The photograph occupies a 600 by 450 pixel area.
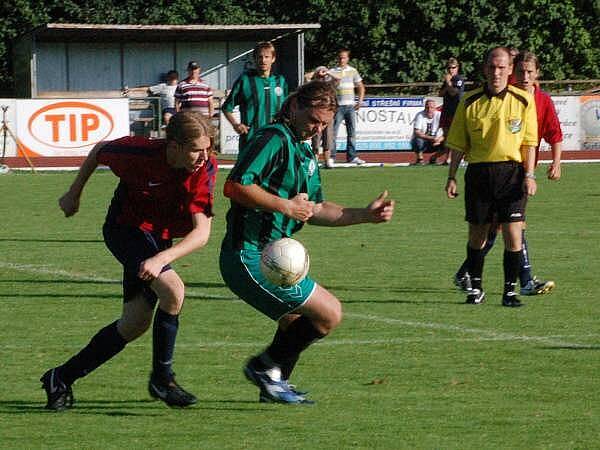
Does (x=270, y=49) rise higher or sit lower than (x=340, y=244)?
higher

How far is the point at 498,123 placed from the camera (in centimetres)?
1001

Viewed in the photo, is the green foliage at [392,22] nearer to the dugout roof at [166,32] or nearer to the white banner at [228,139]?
the dugout roof at [166,32]

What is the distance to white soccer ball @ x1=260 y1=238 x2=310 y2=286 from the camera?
6.44 meters

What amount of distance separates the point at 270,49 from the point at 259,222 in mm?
7152

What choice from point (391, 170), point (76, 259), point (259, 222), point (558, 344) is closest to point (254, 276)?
point (259, 222)

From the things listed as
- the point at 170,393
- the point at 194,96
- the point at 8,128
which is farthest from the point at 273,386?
the point at 8,128

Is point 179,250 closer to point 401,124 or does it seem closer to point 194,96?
point 194,96

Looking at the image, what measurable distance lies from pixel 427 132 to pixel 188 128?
22.4 metres

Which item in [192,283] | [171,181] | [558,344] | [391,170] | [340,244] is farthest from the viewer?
[391,170]

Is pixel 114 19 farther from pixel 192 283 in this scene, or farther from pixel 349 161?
pixel 192 283

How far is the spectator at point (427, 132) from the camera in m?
28.2

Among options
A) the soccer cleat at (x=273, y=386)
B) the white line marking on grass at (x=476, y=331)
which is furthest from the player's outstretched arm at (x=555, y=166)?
the soccer cleat at (x=273, y=386)

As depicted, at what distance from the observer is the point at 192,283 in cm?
1142

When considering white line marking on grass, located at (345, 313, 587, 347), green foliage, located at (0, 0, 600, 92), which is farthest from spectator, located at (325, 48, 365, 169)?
green foliage, located at (0, 0, 600, 92)
